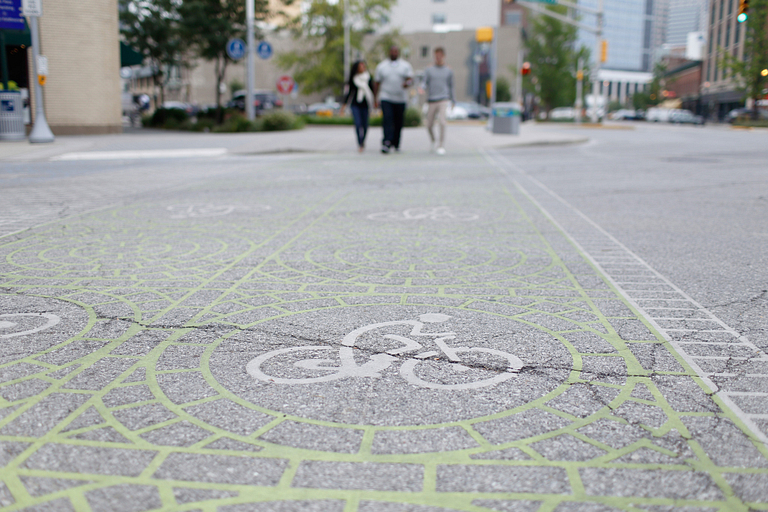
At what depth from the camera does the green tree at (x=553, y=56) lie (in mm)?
57478

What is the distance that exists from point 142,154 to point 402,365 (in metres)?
14.1

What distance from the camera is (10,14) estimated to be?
17.5m

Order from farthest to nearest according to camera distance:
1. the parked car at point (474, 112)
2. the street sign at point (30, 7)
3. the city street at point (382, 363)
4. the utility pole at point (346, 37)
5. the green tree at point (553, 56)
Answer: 1. the parked car at point (474, 112)
2. the green tree at point (553, 56)
3. the utility pole at point (346, 37)
4. the street sign at point (30, 7)
5. the city street at point (382, 363)

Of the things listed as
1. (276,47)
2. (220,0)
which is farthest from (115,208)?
(276,47)

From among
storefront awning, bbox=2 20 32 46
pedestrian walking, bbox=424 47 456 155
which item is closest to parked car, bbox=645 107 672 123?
pedestrian walking, bbox=424 47 456 155

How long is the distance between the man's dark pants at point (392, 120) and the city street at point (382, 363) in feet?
26.9

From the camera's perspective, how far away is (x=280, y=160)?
14.0 m

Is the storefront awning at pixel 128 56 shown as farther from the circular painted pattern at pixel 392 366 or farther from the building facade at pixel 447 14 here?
the building facade at pixel 447 14

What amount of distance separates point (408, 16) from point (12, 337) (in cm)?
8981

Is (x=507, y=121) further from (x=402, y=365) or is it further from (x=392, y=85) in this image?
(x=402, y=365)

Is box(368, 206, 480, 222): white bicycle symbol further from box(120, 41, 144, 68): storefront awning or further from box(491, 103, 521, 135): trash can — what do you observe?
box(120, 41, 144, 68): storefront awning

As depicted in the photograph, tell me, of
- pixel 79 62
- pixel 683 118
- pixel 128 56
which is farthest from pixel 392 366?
pixel 683 118

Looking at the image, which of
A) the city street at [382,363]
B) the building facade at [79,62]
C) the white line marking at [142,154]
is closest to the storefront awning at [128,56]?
the building facade at [79,62]

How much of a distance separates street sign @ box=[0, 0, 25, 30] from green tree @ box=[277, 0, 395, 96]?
33.7 metres
